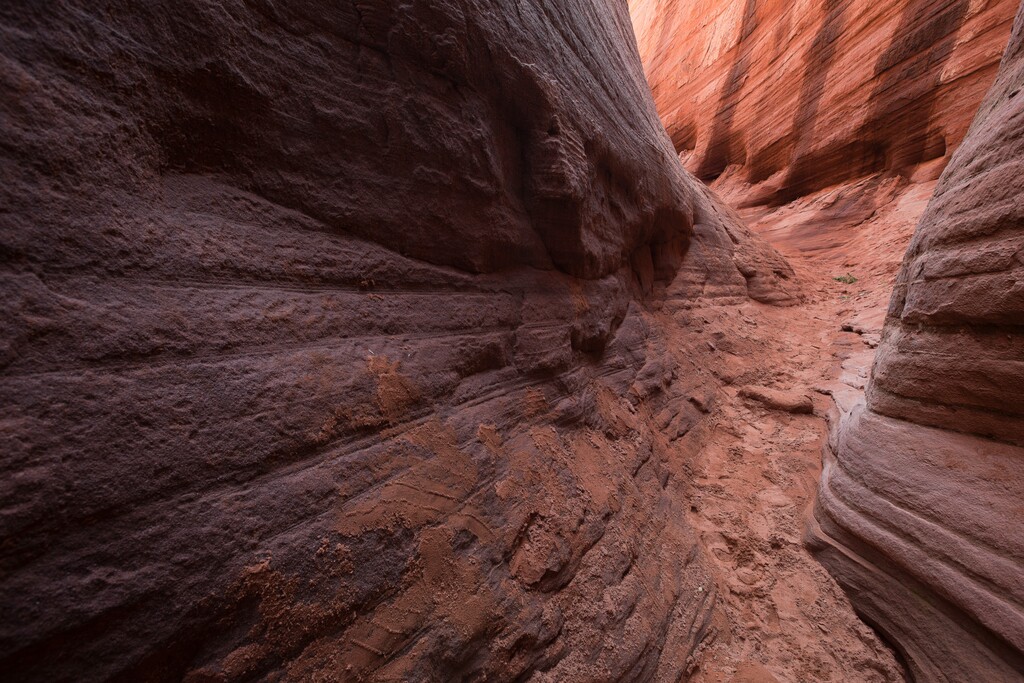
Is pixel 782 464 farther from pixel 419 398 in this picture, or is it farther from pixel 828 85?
pixel 828 85

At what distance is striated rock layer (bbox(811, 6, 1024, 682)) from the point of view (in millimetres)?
1904

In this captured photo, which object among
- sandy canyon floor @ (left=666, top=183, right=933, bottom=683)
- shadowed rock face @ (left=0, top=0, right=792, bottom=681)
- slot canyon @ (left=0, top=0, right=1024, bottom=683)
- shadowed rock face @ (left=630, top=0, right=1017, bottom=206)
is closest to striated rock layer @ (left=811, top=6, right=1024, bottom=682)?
slot canyon @ (left=0, top=0, right=1024, bottom=683)

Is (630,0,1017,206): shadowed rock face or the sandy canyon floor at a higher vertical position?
(630,0,1017,206): shadowed rock face

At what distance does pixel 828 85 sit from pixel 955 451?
38.6 feet

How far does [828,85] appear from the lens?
956 centimetres

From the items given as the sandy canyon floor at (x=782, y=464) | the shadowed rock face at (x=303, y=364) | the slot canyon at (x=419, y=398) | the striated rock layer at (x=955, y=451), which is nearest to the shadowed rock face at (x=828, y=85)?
the sandy canyon floor at (x=782, y=464)

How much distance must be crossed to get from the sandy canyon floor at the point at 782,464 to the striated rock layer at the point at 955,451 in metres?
0.28

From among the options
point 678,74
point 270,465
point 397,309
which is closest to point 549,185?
point 397,309

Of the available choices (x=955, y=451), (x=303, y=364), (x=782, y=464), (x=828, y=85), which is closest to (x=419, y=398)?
(x=303, y=364)

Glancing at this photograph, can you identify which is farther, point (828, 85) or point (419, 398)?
point (828, 85)

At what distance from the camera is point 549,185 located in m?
2.51

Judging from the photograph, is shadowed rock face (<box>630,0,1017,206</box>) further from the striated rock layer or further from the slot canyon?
the slot canyon

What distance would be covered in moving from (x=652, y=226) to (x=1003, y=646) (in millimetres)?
4128

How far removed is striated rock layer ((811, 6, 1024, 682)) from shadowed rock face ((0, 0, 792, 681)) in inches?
43.6
